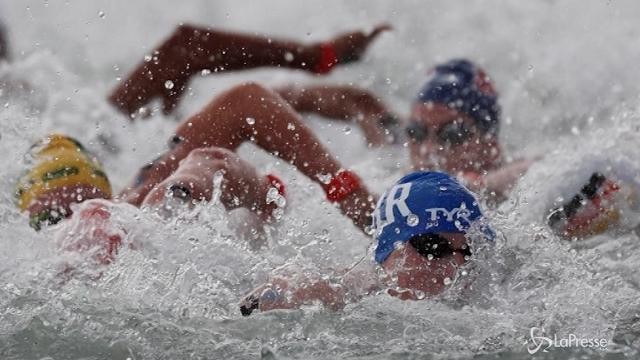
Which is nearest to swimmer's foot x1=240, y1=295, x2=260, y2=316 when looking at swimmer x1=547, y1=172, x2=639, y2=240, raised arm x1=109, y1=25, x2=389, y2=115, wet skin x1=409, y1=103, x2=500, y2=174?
swimmer x1=547, y1=172, x2=639, y2=240

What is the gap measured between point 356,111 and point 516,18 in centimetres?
394

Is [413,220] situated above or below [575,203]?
below

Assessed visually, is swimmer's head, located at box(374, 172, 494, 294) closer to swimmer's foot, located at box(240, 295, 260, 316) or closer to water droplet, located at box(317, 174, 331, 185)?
swimmer's foot, located at box(240, 295, 260, 316)

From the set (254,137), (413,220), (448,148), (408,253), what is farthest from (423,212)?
(448,148)

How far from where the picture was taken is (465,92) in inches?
235

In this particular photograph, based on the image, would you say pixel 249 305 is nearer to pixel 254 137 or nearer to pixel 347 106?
pixel 254 137

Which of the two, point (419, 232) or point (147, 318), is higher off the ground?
point (419, 232)

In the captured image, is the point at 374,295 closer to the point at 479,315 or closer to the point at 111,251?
the point at 479,315

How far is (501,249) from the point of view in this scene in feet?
12.8

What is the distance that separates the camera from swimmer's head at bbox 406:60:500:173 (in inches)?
223

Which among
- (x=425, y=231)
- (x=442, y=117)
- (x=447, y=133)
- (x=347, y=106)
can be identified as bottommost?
(x=425, y=231)

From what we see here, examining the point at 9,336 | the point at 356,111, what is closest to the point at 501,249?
the point at 9,336

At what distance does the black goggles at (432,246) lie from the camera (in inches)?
145

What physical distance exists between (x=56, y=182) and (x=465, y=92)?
2.29 m
